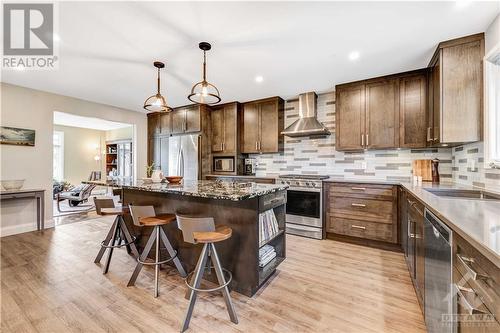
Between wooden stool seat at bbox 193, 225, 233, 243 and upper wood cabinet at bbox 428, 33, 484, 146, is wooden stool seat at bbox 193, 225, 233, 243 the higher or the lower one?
the lower one

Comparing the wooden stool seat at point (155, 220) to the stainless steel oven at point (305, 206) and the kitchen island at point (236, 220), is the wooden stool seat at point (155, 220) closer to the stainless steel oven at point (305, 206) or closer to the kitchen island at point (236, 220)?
the kitchen island at point (236, 220)

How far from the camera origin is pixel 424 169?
3.03 meters

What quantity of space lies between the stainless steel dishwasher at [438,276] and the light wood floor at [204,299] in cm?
41

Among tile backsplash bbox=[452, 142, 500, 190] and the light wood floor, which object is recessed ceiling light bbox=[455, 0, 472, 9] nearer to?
tile backsplash bbox=[452, 142, 500, 190]

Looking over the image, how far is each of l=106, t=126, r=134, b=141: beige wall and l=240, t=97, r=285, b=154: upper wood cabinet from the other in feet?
16.7

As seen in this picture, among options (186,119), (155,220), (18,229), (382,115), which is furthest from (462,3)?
(18,229)

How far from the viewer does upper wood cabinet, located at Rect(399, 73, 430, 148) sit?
2.92 m

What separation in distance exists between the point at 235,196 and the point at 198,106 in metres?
3.57

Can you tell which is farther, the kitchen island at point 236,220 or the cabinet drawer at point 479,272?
the kitchen island at point 236,220

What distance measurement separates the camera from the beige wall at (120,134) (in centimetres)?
779

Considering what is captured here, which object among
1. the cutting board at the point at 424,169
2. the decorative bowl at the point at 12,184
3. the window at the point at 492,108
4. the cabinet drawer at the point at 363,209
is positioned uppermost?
the window at the point at 492,108

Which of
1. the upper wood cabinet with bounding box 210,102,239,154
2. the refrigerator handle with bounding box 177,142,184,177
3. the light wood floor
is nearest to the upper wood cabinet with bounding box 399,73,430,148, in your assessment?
the light wood floor

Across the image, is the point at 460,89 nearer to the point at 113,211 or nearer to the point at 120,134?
the point at 113,211

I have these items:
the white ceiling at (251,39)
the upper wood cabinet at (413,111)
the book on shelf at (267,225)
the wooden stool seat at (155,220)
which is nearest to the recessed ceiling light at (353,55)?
the white ceiling at (251,39)
